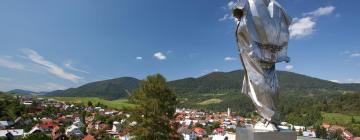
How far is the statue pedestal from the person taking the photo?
943 cm

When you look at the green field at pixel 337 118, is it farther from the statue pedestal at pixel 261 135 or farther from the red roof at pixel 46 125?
the statue pedestal at pixel 261 135

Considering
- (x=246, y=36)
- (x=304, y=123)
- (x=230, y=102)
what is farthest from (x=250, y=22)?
(x=230, y=102)

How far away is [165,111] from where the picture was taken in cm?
1606

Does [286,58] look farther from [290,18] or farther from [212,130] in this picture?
[212,130]

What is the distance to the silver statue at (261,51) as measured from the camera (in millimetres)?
10062

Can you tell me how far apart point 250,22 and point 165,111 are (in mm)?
7378

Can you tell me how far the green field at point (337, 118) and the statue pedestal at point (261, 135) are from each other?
292 ft

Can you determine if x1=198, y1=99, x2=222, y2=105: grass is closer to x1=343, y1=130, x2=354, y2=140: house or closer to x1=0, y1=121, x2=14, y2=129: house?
x1=343, y1=130, x2=354, y2=140: house

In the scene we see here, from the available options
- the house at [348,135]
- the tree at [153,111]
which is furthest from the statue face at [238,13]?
the house at [348,135]

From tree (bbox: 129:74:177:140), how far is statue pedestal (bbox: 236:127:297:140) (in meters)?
6.18

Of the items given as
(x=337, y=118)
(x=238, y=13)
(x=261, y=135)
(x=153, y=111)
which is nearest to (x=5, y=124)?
(x=153, y=111)

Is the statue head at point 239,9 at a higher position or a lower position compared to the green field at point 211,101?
lower

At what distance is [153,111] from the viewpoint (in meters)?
15.6

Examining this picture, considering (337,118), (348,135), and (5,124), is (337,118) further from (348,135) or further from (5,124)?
(5,124)
